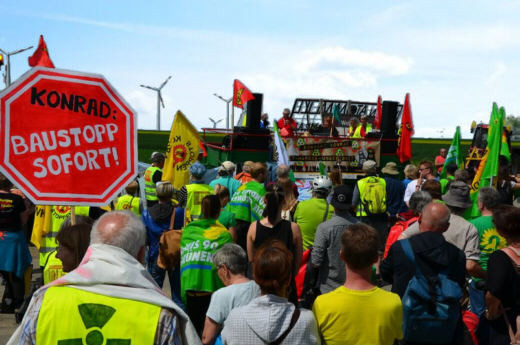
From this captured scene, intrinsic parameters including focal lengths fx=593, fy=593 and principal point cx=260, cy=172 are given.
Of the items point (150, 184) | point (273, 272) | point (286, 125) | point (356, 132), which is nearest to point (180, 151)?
point (150, 184)

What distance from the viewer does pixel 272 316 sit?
9.87 ft

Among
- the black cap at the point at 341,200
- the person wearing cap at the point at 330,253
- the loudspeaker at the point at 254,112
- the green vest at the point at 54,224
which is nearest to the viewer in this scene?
the person wearing cap at the point at 330,253

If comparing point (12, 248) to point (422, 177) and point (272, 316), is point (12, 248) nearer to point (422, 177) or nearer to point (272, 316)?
point (272, 316)

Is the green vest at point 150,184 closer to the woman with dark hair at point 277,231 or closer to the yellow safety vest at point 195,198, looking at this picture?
the yellow safety vest at point 195,198

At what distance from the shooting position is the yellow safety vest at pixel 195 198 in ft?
24.0

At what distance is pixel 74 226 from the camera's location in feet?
11.1

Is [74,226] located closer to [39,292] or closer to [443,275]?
[39,292]

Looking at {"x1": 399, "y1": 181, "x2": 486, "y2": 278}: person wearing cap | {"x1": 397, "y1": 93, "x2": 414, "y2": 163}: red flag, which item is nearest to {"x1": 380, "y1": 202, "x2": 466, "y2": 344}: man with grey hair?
{"x1": 399, "y1": 181, "x2": 486, "y2": 278}: person wearing cap

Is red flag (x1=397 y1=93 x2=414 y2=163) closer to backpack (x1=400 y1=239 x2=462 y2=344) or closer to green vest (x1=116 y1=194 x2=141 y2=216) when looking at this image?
green vest (x1=116 y1=194 x2=141 y2=216)

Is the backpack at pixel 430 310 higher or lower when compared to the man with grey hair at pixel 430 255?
lower

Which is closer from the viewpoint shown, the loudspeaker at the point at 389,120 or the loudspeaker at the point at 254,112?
the loudspeaker at the point at 254,112

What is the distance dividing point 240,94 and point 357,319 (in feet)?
38.4

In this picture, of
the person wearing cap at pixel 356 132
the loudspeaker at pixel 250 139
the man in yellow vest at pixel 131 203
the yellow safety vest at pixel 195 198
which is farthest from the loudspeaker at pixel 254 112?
the yellow safety vest at pixel 195 198

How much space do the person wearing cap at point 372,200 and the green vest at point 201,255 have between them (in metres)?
4.22
